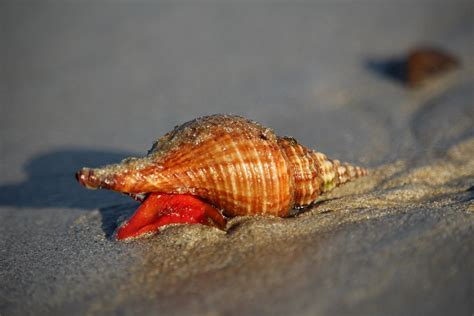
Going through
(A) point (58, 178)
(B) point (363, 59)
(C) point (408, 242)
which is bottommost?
(A) point (58, 178)

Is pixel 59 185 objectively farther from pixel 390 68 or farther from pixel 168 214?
pixel 390 68

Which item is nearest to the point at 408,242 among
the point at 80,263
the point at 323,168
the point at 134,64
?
the point at 323,168

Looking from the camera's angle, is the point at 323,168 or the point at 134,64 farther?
the point at 134,64

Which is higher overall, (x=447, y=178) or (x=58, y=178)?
(x=447, y=178)

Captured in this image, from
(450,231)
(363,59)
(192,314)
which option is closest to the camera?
(192,314)

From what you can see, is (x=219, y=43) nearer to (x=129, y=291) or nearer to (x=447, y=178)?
(x=447, y=178)

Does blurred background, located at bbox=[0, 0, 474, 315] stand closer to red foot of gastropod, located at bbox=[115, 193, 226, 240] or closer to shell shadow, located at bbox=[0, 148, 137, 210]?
shell shadow, located at bbox=[0, 148, 137, 210]

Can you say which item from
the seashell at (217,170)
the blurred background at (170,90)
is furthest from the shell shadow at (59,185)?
the seashell at (217,170)
